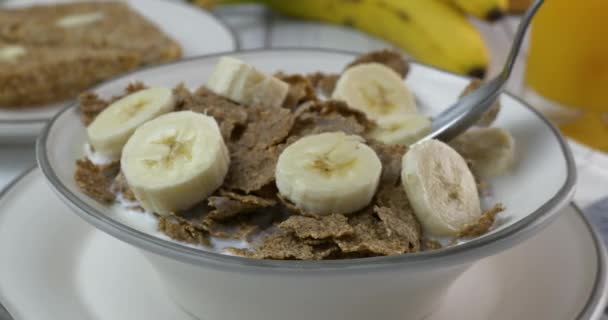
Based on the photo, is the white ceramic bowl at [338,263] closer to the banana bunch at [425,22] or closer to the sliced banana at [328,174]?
the sliced banana at [328,174]

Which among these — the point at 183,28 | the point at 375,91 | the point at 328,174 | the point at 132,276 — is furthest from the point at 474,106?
the point at 183,28

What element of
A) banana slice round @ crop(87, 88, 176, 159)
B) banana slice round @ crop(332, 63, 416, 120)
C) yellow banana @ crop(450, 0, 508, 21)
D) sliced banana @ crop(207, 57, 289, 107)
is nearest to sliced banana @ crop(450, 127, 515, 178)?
banana slice round @ crop(332, 63, 416, 120)

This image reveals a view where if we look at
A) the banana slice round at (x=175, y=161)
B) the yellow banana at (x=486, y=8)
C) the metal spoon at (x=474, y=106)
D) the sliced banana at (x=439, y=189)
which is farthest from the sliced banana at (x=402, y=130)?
the yellow banana at (x=486, y=8)

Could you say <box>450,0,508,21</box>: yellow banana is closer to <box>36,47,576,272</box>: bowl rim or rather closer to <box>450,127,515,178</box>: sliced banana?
<box>450,127,515,178</box>: sliced banana

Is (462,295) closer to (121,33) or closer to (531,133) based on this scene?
(531,133)

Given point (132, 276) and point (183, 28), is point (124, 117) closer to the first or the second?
point (132, 276)

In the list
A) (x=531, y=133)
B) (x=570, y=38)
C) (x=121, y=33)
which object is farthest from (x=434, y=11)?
(x=531, y=133)
